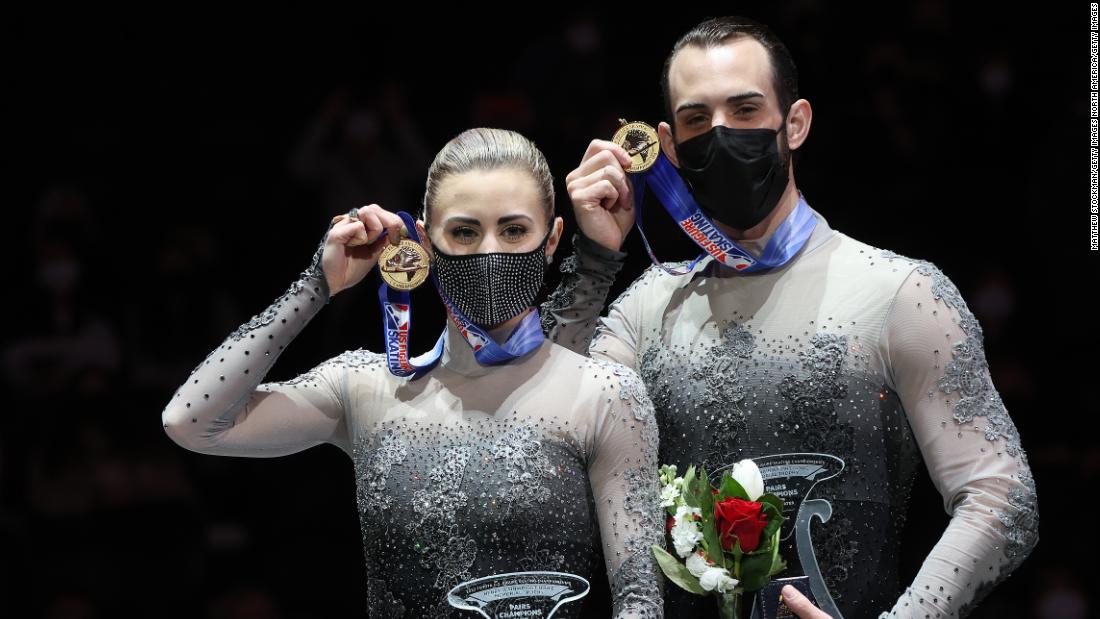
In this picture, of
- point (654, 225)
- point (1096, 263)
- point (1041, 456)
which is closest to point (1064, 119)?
point (1096, 263)

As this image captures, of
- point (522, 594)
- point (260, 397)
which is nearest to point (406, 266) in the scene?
point (260, 397)

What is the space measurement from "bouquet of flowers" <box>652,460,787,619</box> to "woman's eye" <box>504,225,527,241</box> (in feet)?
1.89

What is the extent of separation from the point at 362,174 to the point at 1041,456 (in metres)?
2.64

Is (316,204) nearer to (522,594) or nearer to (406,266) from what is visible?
(406,266)

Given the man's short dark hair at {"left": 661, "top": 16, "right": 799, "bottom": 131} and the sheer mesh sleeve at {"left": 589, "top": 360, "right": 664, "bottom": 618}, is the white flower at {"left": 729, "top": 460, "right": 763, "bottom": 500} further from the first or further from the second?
the man's short dark hair at {"left": 661, "top": 16, "right": 799, "bottom": 131}

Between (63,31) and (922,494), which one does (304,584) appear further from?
(63,31)

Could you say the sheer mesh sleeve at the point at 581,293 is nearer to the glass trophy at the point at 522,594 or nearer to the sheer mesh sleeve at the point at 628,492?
the sheer mesh sleeve at the point at 628,492

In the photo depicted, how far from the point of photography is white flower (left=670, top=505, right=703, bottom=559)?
273cm

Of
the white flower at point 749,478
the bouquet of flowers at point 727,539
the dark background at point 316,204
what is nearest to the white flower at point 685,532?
the bouquet of flowers at point 727,539

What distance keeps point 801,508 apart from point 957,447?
0.33 m

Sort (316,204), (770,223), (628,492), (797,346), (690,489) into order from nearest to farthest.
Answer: (628,492) < (690,489) < (797,346) < (770,223) < (316,204)

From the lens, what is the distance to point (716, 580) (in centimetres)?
269

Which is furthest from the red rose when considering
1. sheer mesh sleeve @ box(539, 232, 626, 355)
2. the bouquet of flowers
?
sheer mesh sleeve @ box(539, 232, 626, 355)

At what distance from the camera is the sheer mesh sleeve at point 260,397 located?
275cm
